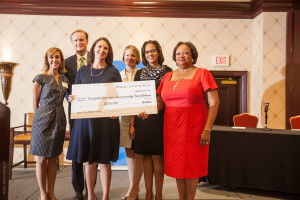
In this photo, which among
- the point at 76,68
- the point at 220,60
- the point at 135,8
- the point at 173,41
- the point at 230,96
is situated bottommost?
the point at 230,96

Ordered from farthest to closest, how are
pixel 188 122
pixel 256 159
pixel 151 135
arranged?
pixel 256 159
pixel 151 135
pixel 188 122

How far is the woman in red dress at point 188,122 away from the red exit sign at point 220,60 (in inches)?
105

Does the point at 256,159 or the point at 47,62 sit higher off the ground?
the point at 47,62

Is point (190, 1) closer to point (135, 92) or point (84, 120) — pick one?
point (135, 92)

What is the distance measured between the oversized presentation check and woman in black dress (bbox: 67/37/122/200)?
0.30 ft

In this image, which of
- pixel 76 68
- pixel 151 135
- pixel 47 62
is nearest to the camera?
pixel 151 135

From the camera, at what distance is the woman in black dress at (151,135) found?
2.01 metres

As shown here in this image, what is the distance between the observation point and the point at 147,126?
2.02m

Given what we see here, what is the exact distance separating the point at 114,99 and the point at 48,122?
0.71m

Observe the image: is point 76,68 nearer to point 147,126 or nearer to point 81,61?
point 81,61

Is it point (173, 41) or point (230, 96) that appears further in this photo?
point (230, 96)

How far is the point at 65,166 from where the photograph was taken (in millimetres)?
4082

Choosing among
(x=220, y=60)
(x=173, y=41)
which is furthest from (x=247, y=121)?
(x=173, y=41)

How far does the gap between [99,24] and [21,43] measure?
152 cm
